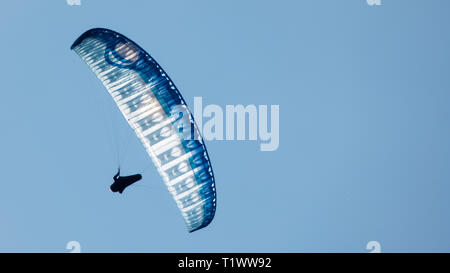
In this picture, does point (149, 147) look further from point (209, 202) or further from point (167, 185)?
point (209, 202)

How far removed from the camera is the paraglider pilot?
62.0ft

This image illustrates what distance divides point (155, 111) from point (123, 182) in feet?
11.1

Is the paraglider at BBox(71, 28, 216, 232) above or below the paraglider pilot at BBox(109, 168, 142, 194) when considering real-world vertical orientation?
above

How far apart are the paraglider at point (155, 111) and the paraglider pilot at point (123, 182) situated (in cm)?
8

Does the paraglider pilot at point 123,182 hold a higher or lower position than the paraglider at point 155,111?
lower

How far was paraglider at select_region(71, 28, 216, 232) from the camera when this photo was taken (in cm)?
1733

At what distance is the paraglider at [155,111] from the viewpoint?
56.9 ft

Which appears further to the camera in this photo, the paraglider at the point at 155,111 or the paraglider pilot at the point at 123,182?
the paraglider pilot at the point at 123,182

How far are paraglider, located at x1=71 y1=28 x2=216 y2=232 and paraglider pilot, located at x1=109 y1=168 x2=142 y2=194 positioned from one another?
80 mm

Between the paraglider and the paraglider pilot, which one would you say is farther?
the paraglider pilot

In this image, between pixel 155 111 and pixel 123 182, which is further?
pixel 123 182

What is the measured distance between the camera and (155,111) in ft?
58.4
